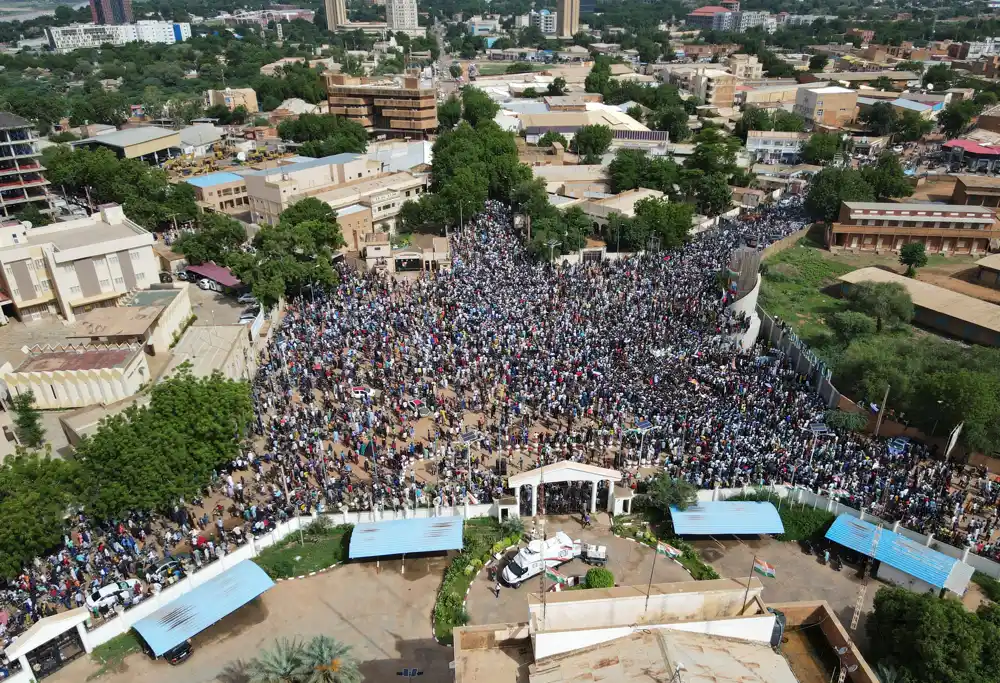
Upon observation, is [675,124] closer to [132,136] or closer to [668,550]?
[132,136]

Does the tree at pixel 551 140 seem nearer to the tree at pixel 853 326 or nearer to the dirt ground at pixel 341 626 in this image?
the tree at pixel 853 326

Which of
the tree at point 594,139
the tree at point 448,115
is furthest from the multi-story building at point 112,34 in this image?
the tree at point 594,139

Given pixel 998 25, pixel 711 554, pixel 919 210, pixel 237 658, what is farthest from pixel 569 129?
pixel 998 25

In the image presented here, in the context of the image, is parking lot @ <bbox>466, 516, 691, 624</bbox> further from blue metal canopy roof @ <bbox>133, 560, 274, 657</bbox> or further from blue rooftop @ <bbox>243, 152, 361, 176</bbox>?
blue rooftop @ <bbox>243, 152, 361, 176</bbox>

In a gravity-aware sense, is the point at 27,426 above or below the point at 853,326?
below

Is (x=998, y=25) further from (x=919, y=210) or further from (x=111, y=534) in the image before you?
(x=111, y=534)

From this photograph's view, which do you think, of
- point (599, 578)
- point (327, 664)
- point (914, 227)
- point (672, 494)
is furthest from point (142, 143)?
point (914, 227)
